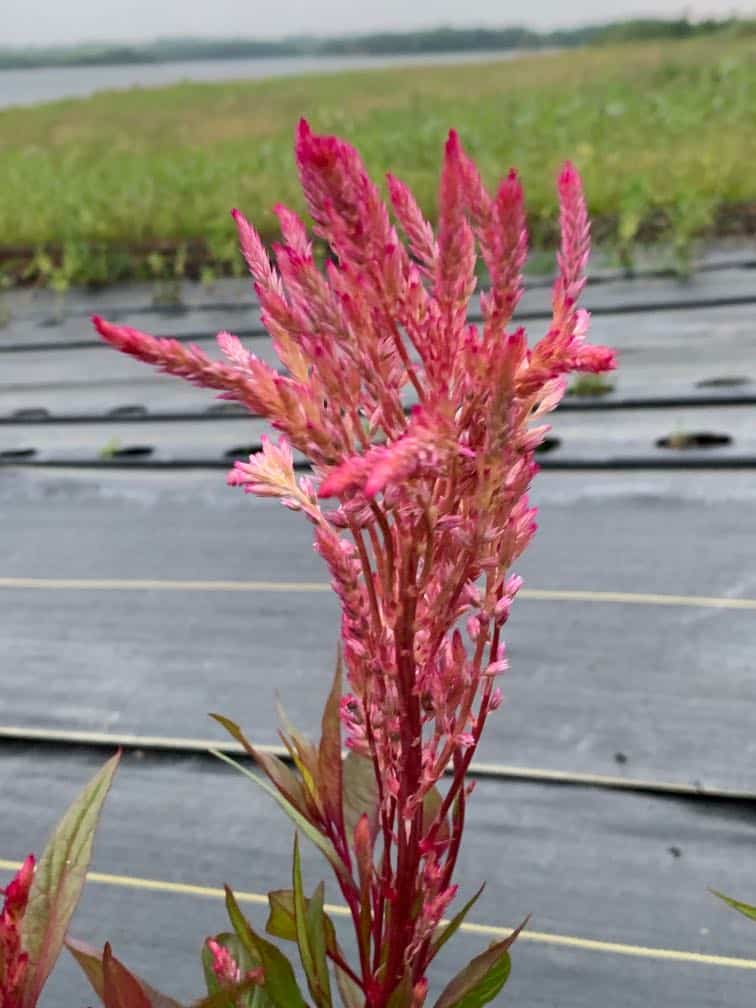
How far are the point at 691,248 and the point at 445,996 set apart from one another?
16.0 feet

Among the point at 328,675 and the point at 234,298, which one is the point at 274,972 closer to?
the point at 328,675

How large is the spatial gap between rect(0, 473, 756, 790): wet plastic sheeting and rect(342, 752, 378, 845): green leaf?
1136 mm

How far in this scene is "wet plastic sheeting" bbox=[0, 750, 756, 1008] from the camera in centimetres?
136

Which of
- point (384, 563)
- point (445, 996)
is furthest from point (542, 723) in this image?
point (384, 563)

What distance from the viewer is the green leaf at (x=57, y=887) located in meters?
0.61

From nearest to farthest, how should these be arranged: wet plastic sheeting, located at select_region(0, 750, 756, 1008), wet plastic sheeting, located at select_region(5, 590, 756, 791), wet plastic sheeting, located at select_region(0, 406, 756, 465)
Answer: wet plastic sheeting, located at select_region(0, 750, 756, 1008) → wet plastic sheeting, located at select_region(5, 590, 756, 791) → wet plastic sheeting, located at select_region(0, 406, 756, 465)

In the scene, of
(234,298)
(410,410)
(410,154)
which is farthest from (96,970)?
(410,154)

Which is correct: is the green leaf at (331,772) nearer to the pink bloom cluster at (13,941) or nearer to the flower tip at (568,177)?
the pink bloom cluster at (13,941)

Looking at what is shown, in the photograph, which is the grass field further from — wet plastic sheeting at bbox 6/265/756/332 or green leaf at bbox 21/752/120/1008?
green leaf at bbox 21/752/120/1008

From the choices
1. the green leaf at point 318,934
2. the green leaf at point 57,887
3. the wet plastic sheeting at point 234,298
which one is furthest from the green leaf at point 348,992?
the wet plastic sheeting at point 234,298

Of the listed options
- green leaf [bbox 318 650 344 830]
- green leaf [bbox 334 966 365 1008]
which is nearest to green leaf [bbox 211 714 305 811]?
green leaf [bbox 318 650 344 830]

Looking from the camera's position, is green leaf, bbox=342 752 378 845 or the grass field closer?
green leaf, bbox=342 752 378 845

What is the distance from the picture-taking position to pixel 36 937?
62cm

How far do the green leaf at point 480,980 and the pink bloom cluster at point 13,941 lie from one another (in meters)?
0.24
